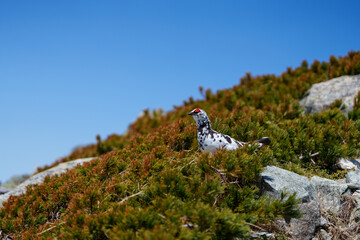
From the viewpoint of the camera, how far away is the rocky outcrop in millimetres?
4043

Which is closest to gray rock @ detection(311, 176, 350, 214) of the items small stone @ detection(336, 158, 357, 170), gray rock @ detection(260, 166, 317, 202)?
gray rock @ detection(260, 166, 317, 202)

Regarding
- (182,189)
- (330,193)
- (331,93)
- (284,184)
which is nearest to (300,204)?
(284,184)

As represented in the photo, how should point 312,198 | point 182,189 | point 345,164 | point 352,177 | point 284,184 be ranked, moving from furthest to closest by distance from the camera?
point 345,164, point 352,177, point 312,198, point 284,184, point 182,189

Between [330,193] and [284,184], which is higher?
[284,184]

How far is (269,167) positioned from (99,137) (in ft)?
25.0

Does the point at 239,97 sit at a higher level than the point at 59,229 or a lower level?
higher

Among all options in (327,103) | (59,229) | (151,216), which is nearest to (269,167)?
(151,216)

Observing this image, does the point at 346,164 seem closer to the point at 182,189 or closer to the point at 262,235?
the point at 262,235

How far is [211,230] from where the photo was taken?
3.06 metres

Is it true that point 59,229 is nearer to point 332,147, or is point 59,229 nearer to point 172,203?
point 172,203

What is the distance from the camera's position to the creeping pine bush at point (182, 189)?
3.04m

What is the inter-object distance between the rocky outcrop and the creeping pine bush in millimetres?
186

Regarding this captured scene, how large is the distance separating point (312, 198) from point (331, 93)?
7256 mm

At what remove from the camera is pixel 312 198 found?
14.0 ft
